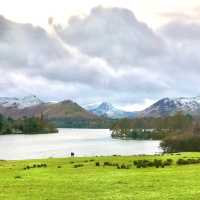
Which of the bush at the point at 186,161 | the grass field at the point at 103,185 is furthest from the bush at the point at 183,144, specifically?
the grass field at the point at 103,185

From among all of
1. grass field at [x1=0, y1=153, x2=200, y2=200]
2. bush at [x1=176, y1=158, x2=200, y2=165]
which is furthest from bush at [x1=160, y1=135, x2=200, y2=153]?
grass field at [x1=0, y1=153, x2=200, y2=200]

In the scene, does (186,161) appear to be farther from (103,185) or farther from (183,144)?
(183,144)

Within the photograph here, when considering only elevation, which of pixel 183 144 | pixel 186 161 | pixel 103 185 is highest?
pixel 183 144

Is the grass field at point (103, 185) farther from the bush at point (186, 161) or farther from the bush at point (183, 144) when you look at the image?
the bush at point (183, 144)

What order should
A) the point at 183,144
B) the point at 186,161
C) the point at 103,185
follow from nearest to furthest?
the point at 103,185 < the point at 186,161 < the point at 183,144

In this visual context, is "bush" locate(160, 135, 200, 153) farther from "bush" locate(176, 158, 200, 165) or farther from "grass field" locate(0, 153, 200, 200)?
"grass field" locate(0, 153, 200, 200)

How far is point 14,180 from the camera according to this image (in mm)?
36531

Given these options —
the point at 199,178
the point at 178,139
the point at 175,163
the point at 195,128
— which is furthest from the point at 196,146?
the point at 199,178

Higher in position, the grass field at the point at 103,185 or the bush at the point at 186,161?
the bush at the point at 186,161

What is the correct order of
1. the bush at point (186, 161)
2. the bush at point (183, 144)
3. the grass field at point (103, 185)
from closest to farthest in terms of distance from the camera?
the grass field at point (103, 185) < the bush at point (186, 161) < the bush at point (183, 144)

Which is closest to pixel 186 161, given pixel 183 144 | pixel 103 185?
pixel 103 185

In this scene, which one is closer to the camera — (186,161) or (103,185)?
(103,185)

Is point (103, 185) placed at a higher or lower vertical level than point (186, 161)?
lower

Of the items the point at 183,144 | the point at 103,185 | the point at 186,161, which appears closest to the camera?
the point at 103,185
